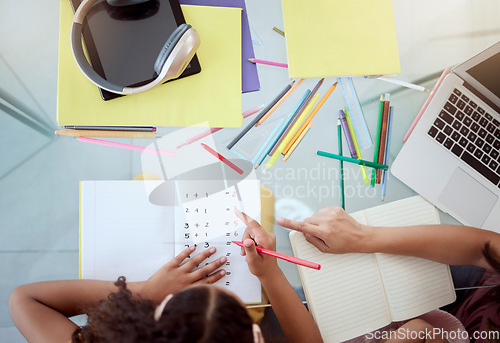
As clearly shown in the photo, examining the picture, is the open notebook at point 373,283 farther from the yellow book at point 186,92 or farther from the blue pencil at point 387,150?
the yellow book at point 186,92

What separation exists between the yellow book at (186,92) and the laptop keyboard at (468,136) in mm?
410

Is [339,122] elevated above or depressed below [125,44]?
below

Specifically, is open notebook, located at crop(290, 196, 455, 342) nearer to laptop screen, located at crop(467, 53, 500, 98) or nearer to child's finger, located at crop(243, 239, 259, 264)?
child's finger, located at crop(243, 239, 259, 264)

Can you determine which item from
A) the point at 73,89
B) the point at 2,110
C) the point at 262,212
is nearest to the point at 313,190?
the point at 262,212

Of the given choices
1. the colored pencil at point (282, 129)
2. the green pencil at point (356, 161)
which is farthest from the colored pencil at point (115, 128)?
the green pencil at point (356, 161)

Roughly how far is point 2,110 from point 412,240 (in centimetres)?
80

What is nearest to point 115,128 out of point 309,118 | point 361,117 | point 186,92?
point 186,92

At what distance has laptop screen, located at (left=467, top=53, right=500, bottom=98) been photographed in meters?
0.72

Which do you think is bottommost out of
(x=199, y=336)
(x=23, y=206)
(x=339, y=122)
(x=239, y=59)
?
(x=199, y=336)

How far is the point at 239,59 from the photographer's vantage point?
0.70 metres

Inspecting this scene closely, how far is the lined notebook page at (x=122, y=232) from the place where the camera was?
67 centimetres

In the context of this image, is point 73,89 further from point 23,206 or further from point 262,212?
point 262,212

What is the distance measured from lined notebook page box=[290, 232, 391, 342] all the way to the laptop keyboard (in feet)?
0.92

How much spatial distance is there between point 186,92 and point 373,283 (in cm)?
50
